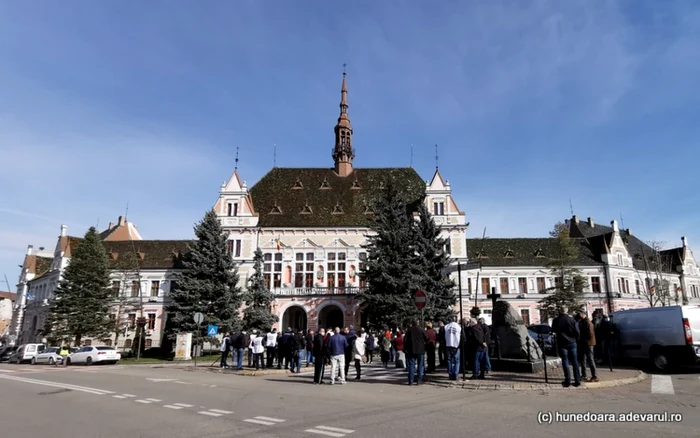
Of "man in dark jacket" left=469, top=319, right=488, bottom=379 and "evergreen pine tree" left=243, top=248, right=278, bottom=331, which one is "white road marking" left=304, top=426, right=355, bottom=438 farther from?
"evergreen pine tree" left=243, top=248, right=278, bottom=331

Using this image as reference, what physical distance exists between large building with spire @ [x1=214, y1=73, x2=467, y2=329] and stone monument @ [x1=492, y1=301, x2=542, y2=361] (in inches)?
1130

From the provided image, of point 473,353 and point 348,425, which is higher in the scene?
point 473,353

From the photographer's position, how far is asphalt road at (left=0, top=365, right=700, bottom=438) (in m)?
7.36

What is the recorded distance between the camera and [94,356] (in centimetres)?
3017

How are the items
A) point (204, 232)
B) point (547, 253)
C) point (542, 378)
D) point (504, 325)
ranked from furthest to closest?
point (547, 253) → point (204, 232) → point (504, 325) → point (542, 378)

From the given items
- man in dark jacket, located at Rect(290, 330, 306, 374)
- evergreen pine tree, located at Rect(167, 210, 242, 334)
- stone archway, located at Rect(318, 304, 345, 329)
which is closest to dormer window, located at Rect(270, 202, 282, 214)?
evergreen pine tree, located at Rect(167, 210, 242, 334)

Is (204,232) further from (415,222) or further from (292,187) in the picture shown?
(415,222)

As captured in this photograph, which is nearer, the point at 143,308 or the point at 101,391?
the point at 101,391

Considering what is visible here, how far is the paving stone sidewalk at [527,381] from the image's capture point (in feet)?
38.5

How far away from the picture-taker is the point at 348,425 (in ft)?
25.7

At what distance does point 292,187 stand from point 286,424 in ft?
146

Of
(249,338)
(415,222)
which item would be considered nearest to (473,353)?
(249,338)

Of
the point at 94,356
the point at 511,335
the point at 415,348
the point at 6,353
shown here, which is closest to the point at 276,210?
the point at 94,356

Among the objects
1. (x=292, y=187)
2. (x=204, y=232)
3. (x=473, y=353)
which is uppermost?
(x=292, y=187)
